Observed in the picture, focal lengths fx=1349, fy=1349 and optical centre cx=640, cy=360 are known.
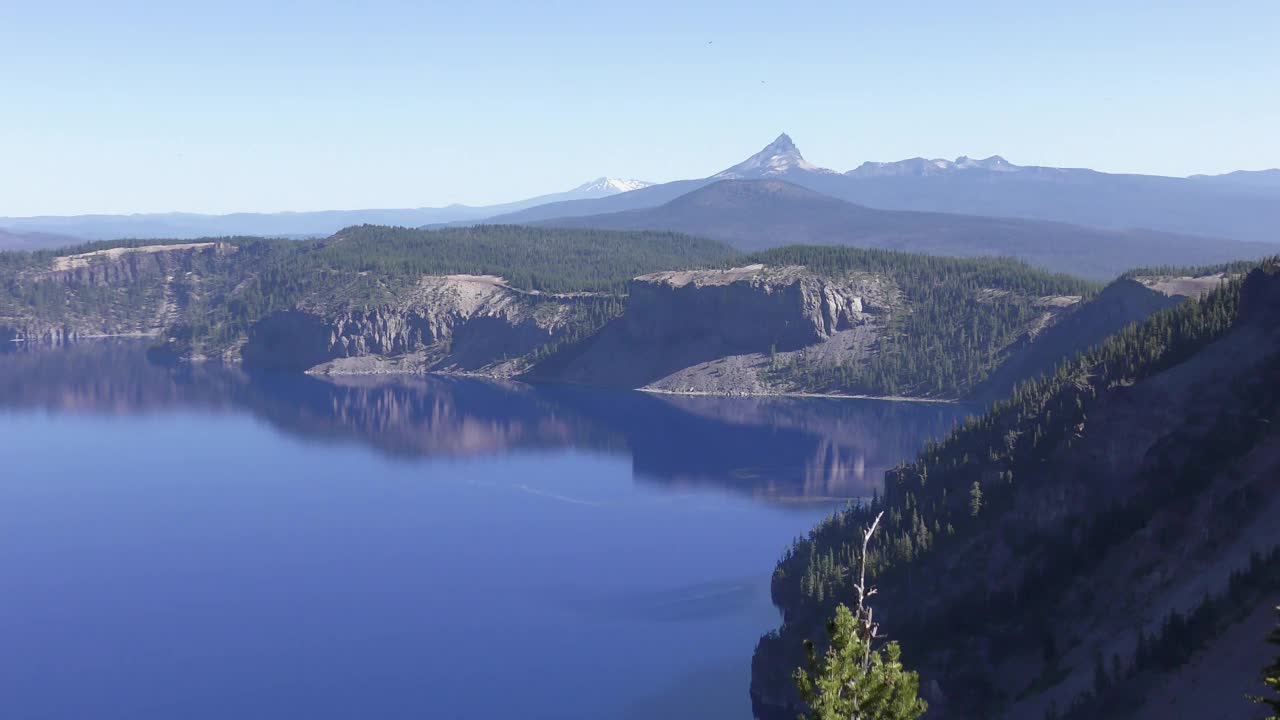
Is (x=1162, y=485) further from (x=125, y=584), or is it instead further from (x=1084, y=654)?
(x=125, y=584)

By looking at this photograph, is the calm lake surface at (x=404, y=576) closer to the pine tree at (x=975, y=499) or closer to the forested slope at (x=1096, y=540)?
the forested slope at (x=1096, y=540)

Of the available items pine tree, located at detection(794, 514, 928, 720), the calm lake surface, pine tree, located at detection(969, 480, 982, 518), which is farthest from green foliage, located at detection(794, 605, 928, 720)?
pine tree, located at detection(969, 480, 982, 518)

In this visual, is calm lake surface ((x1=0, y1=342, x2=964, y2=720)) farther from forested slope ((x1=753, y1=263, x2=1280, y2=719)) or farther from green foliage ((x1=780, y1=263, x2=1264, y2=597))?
forested slope ((x1=753, y1=263, x2=1280, y2=719))

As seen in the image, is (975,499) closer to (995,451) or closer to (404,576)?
(995,451)

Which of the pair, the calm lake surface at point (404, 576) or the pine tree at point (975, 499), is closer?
the calm lake surface at point (404, 576)

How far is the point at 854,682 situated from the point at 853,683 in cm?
4

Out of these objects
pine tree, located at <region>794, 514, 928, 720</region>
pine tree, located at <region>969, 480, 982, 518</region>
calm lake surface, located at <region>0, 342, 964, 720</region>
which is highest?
pine tree, located at <region>794, 514, 928, 720</region>

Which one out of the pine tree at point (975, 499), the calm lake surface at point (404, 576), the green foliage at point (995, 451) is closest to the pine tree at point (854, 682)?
the calm lake surface at point (404, 576)

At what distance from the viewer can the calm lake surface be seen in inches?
3836

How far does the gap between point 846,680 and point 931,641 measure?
50.6m

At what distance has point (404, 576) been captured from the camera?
130 metres

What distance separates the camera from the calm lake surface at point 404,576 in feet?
320

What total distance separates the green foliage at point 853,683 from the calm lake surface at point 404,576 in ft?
179

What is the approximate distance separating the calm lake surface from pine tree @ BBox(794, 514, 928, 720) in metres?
54.6
